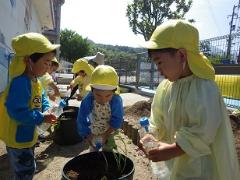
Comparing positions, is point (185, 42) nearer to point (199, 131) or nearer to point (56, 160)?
point (199, 131)

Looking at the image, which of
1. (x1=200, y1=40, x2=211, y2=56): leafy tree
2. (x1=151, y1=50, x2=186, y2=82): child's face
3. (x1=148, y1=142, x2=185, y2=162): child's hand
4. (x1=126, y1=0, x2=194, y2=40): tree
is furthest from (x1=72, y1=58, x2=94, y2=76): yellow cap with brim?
(x1=126, y1=0, x2=194, y2=40): tree

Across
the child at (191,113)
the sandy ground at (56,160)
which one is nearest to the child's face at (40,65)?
the child at (191,113)

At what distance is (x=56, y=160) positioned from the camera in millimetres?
4863

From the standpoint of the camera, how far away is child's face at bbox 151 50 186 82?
6.45 ft

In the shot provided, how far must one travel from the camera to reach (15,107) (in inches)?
107

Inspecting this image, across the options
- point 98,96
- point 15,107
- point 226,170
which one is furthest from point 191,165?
point 98,96

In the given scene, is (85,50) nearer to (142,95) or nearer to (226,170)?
(142,95)

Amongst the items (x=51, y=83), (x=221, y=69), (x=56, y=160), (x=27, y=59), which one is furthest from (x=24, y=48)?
(x=221, y=69)

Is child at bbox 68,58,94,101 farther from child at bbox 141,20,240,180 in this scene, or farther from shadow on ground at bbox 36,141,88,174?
child at bbox 141,20,240,180

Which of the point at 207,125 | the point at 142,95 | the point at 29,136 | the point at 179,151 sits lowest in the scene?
the point at 142,95

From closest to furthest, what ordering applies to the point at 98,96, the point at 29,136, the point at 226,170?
1. the point at 226,170
2. the point at 29,136
3. the point at 98,96

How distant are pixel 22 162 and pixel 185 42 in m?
1.80

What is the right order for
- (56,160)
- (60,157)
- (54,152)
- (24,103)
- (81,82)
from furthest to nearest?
(81,82) < (54,152) < (60,157) < (56,160) < (24,103)

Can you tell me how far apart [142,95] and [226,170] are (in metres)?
10.6
